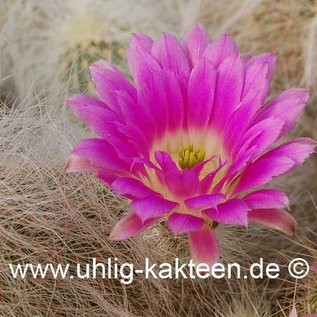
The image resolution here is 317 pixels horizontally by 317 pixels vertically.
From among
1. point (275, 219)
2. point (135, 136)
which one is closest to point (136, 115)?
point (135, 136)

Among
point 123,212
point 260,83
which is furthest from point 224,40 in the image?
point 123,212

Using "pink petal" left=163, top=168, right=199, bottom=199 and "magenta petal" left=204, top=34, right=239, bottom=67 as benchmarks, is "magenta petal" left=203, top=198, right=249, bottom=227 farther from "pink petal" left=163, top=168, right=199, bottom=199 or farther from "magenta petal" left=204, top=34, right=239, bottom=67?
"magenta petal" left=204, top=34, right=239, bottom=67

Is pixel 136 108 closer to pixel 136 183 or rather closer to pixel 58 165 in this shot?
pixel 136 183

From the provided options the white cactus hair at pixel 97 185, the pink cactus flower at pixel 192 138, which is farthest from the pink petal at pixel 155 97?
the white cactus hair at pixel 97 185

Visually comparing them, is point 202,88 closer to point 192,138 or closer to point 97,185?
point 192,138

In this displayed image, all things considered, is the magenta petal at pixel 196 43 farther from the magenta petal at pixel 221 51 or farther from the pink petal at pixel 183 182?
the pink petal at pixel 183 182

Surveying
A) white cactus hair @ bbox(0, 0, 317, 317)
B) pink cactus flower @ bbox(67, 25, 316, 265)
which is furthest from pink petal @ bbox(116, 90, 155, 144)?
white cactus hair @ bbox(0, 0, 317, 317)

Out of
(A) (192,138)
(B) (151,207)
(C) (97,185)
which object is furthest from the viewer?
(C) (97,185)
